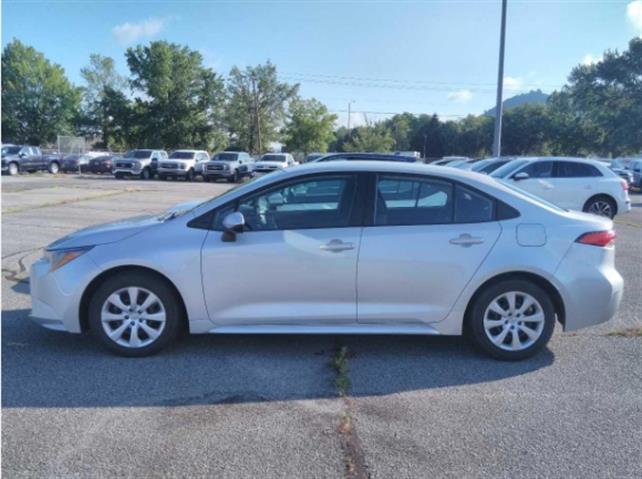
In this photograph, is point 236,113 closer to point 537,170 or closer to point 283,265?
point 537,170

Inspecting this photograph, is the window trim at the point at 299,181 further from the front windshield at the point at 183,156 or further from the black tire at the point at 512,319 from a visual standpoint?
the front windshield at the point at 183,156

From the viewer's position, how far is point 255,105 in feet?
217

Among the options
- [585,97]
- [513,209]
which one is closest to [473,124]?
[585,97]

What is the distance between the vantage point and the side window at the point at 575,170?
13.4 metres

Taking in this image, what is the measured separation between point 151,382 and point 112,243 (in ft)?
3.87

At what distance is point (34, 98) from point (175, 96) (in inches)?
956

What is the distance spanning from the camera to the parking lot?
301cm

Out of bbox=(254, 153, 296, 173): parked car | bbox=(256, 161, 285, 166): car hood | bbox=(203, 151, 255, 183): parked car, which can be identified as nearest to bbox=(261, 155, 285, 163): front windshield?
bbox=(254, 153, 296, 173): parked car

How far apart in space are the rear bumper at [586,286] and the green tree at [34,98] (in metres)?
78.5

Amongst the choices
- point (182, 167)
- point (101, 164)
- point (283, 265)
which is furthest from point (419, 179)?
point (101, 164)

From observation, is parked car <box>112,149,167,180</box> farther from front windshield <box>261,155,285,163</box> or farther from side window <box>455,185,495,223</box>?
side window <box>455,185,495,223</box>

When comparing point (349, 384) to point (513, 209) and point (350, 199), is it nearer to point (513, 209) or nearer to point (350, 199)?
point (350, 199)

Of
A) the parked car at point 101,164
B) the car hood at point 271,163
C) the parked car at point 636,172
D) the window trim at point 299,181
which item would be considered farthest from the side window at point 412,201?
the parked car at point 101,164

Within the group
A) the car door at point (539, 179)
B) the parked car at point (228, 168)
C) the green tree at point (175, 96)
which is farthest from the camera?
the green tree at point (175, 96)
